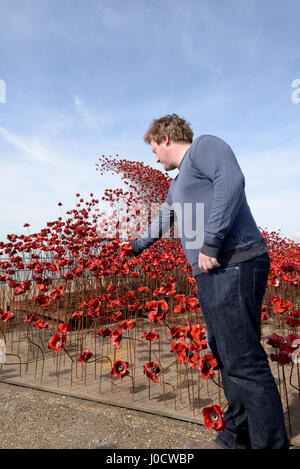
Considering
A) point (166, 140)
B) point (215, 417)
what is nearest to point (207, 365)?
point (215, 417)

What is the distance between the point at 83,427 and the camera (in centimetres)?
209

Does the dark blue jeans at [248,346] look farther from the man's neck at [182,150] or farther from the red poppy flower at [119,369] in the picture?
the red poppy flower at [119,369]

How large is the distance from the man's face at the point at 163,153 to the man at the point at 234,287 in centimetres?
22

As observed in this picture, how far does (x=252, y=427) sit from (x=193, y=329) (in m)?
0.73

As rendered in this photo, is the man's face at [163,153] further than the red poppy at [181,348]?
No

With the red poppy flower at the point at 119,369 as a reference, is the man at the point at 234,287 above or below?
above

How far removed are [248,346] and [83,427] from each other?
1283 mm

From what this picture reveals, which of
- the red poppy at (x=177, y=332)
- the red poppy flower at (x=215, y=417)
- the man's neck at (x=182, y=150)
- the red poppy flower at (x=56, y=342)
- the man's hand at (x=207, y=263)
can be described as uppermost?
the man's neck at (x=182, y=150)

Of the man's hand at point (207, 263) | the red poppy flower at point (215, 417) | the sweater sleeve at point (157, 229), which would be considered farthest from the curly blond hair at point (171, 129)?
the red poppy flower at point (215, 417)

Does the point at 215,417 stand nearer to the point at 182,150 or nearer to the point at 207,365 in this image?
the point at 207,365

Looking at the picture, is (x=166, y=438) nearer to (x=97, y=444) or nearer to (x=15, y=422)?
(x=97, y=444)

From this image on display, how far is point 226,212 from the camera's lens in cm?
150

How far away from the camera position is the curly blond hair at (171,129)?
6.15ft
